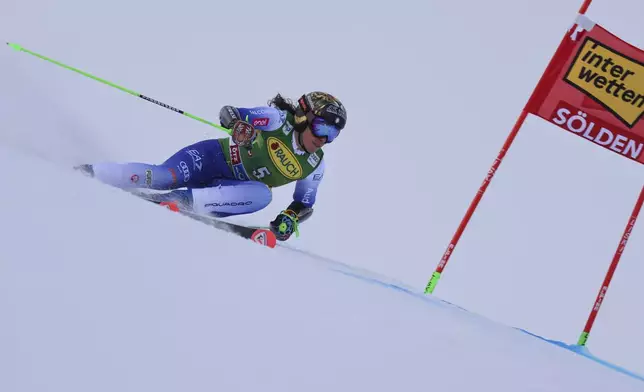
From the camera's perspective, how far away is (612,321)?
7.78 metres

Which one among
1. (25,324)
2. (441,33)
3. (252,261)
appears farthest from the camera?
(441,33)

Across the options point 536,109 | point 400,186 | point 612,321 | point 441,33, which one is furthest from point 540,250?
point 441,33

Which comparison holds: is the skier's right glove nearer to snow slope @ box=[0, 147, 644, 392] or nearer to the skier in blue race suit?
the skier in blue race suit

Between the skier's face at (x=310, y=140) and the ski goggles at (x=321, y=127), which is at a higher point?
the ski goggles at (x=321, y=127)

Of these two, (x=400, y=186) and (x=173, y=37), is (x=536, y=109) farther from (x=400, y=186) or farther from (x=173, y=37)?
(x=173, y=37)

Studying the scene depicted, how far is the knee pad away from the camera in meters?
4.84

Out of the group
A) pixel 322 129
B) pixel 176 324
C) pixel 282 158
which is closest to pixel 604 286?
pixel 322 129

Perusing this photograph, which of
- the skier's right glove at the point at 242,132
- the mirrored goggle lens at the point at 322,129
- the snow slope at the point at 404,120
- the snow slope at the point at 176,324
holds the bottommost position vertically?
the snow slope at the point at 176,324

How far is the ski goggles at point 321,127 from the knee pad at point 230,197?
0.57m

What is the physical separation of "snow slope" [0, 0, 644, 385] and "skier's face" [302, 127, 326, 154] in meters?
1.68

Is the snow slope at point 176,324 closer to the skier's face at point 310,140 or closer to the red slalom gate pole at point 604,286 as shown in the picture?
the skier's face at point 310,140

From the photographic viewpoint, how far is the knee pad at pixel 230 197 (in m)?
4.84

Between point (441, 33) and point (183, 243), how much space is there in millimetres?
10541

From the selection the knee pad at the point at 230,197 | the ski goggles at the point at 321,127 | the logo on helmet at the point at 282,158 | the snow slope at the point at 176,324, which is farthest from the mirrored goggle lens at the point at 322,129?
the snow slope at the point at 176,324
